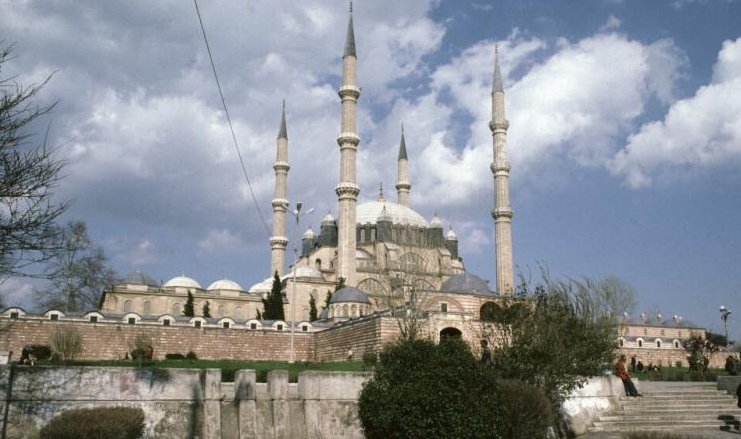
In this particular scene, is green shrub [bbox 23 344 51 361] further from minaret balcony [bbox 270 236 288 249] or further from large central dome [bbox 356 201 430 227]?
large central dome [bbox 356 201 430 227]

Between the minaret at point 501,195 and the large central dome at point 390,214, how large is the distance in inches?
401

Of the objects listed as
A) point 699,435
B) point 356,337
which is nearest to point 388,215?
point 356,337

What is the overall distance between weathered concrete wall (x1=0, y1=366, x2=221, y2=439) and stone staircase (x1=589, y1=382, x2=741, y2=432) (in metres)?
6.30

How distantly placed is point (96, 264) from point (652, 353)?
2897 cm

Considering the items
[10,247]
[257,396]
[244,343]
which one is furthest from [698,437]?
[244,343]

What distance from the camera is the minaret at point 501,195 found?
38250mm

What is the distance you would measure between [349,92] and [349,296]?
11769mm

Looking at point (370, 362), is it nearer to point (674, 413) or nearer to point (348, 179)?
point (674, 413)

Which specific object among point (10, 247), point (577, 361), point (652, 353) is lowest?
point (652, 353)

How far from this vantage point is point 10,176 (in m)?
6.80

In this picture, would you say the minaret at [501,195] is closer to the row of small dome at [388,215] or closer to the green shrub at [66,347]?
the row of small dome at [388,215]

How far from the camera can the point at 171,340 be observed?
28109 millimetres

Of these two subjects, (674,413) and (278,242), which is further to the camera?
(278,242)

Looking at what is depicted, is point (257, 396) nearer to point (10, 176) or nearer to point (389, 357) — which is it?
point (389, 357)
